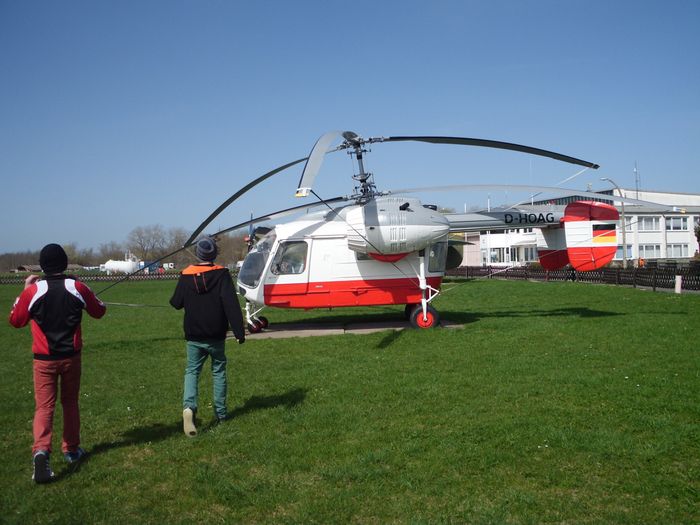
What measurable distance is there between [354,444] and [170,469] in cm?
160

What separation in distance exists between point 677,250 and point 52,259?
65.1 m

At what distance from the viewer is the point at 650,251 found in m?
57.1

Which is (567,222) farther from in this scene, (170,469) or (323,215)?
(170,469)

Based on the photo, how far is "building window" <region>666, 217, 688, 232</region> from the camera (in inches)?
2251

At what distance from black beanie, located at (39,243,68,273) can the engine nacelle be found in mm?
7480

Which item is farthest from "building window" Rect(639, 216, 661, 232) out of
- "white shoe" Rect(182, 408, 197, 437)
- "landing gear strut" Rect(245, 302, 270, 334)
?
"white shoe" Rect(182, 408, 197, 437)

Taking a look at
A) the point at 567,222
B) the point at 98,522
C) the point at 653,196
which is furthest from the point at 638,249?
the point at 98,522

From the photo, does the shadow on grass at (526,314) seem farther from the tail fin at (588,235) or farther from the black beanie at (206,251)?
the black beanie at (206,251)

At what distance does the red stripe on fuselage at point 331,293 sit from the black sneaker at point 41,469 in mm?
8216

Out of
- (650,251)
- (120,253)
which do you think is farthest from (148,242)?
(650,251)

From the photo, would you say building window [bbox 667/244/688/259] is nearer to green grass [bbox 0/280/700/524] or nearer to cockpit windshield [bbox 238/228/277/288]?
green grass [bbox 0/280/700/524]

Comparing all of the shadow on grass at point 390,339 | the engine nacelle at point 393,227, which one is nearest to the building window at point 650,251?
the engine nacelle at point 393,227

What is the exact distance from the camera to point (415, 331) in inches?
460

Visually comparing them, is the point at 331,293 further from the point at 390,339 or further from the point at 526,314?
the point at 526,314
